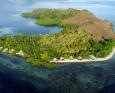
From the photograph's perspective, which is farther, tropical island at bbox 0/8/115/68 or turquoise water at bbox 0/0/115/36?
turquoise water at bbox 0/0/115/36

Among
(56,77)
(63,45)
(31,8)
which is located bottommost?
(56,77)

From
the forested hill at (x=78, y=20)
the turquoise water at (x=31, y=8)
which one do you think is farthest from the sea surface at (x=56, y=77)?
the turquoise water at (x=31, y=8)

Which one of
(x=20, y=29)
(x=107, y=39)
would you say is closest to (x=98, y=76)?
(x=107, y=39)

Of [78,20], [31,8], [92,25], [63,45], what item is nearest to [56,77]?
[63,45]

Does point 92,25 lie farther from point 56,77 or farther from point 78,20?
point 56,77

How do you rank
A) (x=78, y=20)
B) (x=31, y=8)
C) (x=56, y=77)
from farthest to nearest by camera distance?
(x=31, y=8)
(x=78, y=20)
(x=56, y=77)

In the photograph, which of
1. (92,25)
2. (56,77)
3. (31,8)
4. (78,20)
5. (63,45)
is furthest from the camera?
(31,8)

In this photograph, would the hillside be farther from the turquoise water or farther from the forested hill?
the turquoise water

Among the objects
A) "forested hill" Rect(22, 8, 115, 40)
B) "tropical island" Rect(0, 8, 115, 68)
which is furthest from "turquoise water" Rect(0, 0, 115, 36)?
"tropical island" Rect(0, 8, 115, 68)

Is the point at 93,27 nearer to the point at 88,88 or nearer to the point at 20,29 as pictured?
the point at 20,29

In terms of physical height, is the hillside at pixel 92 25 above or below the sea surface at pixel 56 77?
above

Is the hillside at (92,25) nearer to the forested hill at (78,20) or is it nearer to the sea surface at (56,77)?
the forested hill at (78,20)
